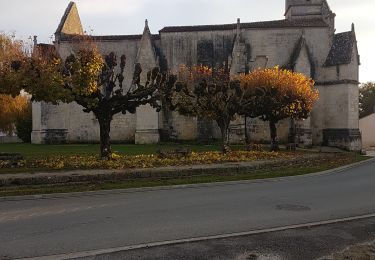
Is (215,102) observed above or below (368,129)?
above

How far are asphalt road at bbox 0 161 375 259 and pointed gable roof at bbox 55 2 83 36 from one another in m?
30.6

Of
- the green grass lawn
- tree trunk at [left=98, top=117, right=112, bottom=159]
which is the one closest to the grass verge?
tree trunk at [left=98, top=117, right=112, bottom=159]

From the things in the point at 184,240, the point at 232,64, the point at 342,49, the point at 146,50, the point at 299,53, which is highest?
the point at 342,49

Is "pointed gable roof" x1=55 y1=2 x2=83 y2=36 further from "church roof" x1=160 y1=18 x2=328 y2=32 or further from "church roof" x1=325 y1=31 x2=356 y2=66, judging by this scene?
"church roof" x1=325 y1=31 x2=356 y2=66

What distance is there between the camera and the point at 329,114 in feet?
125

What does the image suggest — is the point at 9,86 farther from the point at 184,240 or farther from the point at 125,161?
the point at 184,240

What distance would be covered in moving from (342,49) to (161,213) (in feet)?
106

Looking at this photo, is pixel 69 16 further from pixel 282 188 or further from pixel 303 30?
pixel 282 188

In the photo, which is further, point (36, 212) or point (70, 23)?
point (70, 23)

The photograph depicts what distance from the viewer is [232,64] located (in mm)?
37469

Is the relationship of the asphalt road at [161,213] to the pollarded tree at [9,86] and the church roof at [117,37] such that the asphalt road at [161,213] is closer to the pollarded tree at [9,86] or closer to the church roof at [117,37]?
the pollarded tree at [9,86]

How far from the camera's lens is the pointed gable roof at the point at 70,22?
4056 centimetres

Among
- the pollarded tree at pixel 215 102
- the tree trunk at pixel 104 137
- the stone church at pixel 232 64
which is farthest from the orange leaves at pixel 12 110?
the tree trunk at pixel 104 137

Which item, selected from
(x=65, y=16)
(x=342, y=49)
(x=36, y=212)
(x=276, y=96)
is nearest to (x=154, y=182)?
(x=36, y=212)
